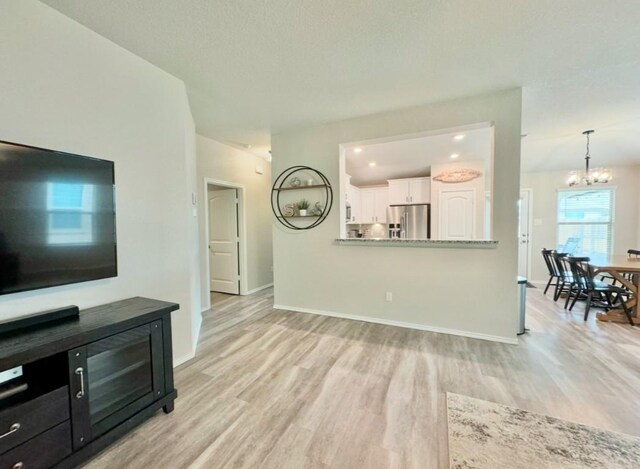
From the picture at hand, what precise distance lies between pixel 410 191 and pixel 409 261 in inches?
126

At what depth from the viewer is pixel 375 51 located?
2193mm

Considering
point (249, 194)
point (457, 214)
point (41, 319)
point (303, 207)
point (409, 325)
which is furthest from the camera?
point (457, 214)

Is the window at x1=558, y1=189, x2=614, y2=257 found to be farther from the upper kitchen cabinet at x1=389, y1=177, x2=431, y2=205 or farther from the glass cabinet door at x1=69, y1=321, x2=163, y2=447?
the glass cabinet door at x1=69, y1=321, x2=163, y2=447

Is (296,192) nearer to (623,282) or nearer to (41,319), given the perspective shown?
(41,319)

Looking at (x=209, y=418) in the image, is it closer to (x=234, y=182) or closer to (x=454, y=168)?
(x=234, y=182)

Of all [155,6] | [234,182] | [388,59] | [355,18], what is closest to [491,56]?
[388,59]

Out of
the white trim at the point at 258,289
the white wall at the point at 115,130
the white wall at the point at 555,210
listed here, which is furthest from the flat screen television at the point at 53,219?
the white wall at the point at 555,210

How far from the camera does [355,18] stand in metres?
1.85

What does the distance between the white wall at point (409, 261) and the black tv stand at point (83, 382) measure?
90.5 inches

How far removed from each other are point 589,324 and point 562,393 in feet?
7.05

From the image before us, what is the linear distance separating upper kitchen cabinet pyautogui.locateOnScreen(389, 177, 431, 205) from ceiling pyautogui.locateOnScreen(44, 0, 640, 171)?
8.50ft

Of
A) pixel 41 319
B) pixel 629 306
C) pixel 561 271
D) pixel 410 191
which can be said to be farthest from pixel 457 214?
pixel 41 319

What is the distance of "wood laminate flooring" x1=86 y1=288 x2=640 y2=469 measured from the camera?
156 cm

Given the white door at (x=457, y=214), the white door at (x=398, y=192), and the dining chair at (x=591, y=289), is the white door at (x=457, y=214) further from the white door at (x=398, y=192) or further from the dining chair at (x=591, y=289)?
the dining chair at (x=591, y=289)
